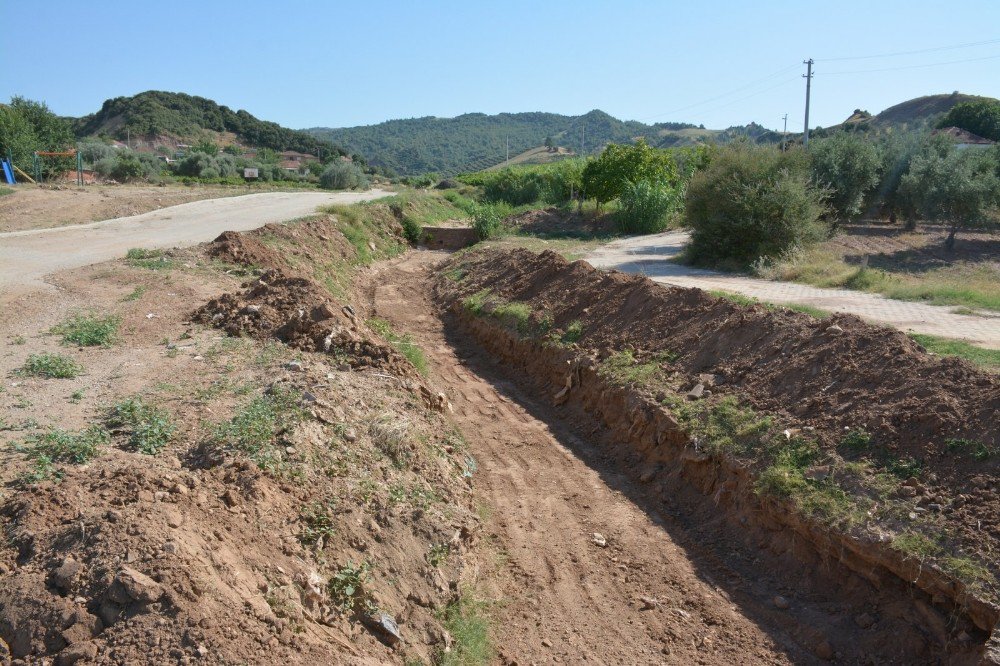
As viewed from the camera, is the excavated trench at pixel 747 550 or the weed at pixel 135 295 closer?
the excavated trench at pixel 747 550

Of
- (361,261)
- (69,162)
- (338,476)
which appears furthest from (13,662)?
(69,162)

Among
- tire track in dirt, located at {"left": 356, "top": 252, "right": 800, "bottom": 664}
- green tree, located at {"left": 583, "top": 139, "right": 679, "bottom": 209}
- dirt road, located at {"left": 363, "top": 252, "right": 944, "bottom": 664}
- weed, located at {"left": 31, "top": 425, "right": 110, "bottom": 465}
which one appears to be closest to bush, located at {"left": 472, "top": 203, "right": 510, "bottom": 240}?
green tree, located at {"left": 583, "top": 139, "right": 679, "bottom": 209}

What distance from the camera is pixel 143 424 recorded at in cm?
562

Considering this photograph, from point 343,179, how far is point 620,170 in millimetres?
22626

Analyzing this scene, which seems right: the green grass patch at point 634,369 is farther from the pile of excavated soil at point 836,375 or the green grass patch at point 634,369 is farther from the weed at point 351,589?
the weed at point 351,589

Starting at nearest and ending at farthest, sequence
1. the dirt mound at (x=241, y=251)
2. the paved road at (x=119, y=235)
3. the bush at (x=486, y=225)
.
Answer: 1. the paved road at (x=119, y=235)
2. the dirt mound at (x=241, y=251)
3. the bush at (x=486, y=225)

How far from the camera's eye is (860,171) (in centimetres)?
2644

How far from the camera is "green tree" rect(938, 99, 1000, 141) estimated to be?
52.8m

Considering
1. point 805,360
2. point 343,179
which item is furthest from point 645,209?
point 343,179

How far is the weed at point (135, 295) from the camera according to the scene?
32.2 ft

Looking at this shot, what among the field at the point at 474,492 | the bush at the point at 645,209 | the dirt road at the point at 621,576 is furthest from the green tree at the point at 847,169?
the dirt road at the point at 621,576

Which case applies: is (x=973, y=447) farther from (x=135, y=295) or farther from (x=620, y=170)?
(x=620, y=170)

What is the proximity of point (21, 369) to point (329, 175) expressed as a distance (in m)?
42.5

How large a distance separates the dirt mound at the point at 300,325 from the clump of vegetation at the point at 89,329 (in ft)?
3.18
